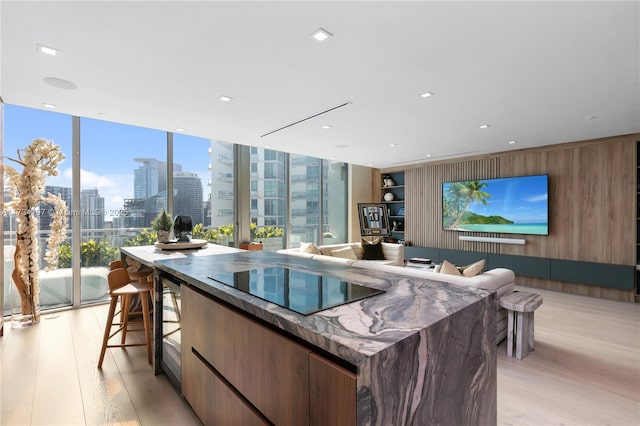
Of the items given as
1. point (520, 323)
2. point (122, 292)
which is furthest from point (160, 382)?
point (520, 323)

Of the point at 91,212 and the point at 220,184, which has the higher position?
the point at 220,184

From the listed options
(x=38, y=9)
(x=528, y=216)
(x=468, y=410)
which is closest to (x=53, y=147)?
(x=38, y=9)

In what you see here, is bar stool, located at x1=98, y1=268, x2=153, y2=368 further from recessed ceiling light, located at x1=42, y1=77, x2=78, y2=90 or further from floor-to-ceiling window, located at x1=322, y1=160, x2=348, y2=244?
floor-to-ceiling window, located at x1=322, y1=160, x2=348, y2=244

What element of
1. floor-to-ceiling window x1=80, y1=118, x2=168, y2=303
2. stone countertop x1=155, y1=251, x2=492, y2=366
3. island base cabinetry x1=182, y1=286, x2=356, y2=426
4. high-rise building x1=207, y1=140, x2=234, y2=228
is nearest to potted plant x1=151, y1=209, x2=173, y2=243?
stone countertop x1=155, y1=251, x2=492, y2=366

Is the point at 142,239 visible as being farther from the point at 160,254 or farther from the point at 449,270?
the point at 449,270

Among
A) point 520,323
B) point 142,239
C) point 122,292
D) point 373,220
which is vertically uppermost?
point 373,220

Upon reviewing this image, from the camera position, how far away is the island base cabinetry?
94cm

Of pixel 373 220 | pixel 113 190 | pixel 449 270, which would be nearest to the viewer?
pixel 449 270

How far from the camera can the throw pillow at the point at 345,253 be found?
5259mm

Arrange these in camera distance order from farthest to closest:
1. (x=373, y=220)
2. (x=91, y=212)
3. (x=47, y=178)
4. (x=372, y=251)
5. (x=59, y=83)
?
(x=373, y=220) → (x=372, y=251) → (x=91, y=212) → (x=47, y=178) → (x=59, y=83)

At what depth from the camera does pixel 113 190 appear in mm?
4488

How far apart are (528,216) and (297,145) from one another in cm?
429

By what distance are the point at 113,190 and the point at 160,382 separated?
10.6 feet

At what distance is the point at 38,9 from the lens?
5.69 feet
